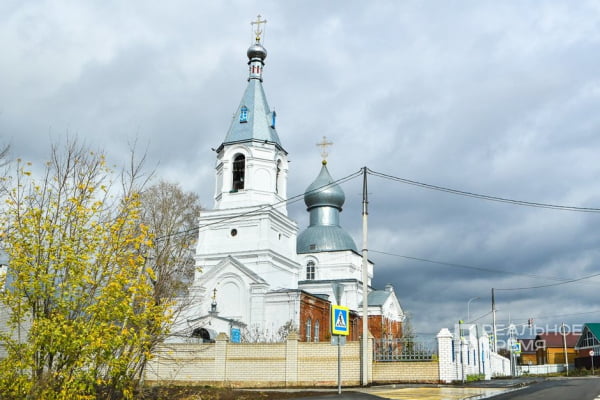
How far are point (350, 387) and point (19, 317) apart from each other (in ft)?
40.8

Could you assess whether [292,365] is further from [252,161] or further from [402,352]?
[252,161]

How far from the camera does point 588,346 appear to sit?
64.7 m

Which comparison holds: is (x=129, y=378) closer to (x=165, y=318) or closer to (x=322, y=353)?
(x=165, y=318)

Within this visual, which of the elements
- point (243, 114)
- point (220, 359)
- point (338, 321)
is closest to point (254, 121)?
point (243, 114)

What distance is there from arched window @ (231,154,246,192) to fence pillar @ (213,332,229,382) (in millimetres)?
15515

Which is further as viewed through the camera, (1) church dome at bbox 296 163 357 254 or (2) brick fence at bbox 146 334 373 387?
(1) church dome at bbox 296 163 357 254

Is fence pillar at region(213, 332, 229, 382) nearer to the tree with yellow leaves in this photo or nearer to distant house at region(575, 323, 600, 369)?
the tree with yellow leaves

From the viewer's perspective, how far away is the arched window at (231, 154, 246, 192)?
34906 millimetres

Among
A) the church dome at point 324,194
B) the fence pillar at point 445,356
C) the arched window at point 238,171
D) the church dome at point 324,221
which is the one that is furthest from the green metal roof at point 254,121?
the fence pillar at point 445,356

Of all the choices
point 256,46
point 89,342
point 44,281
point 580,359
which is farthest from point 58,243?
point 580,359

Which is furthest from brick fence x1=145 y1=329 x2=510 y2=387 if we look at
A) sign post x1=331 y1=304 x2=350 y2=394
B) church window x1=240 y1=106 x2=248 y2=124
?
church window x1=240 y1=106 x2=248 y2=124

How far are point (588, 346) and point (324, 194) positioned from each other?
38941 mm

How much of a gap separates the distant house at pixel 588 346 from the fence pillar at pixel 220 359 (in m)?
53.3

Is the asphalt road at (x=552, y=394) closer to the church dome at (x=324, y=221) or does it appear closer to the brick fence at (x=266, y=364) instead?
the brick fence at (x=266, y=364)
